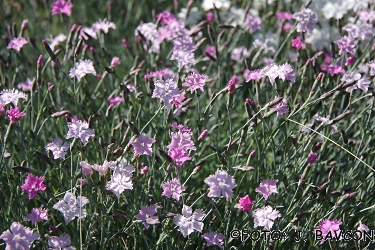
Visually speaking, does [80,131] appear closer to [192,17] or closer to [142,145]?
[142,145]

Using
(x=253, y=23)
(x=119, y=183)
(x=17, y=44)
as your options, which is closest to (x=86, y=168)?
(x=119, y=183)

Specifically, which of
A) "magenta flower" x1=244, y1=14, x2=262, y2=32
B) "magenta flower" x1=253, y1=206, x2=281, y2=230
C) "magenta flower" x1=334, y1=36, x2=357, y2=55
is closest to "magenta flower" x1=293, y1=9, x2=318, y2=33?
"magenta flower" x1=334, y1=36, x2=357, y2=55

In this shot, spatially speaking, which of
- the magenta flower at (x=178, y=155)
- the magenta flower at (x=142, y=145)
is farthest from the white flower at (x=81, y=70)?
the magenta flower at (x=178, y=155)

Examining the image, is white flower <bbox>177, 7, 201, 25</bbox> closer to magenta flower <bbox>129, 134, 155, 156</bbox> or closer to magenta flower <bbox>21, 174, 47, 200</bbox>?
magenta flower <bbox>129, 134, 155, 156</bbox>

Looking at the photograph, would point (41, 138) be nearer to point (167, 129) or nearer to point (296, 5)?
point (167, 129)

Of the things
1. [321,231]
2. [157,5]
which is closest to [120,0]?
[157,5]

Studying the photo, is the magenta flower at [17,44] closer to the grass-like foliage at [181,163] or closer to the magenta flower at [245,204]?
the grass-like foliage at [181,163]
